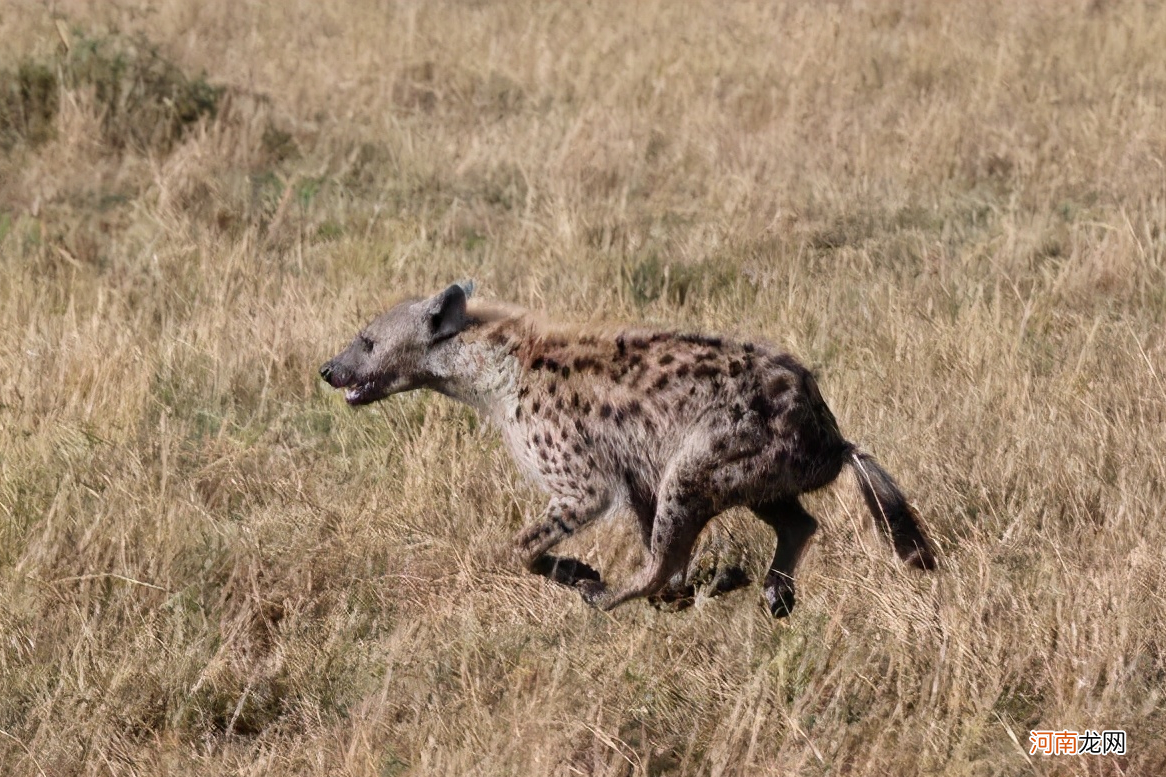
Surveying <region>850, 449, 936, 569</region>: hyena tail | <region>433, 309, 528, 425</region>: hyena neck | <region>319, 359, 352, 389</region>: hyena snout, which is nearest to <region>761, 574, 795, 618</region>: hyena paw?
<region>850, 449, 936, 569</region>: hyena tail

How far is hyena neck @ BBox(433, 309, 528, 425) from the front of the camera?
5.30 meters

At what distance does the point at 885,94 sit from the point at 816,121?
794 millimetres

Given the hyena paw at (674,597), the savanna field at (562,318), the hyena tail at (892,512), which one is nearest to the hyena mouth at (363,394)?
the savanna field at (562,318)

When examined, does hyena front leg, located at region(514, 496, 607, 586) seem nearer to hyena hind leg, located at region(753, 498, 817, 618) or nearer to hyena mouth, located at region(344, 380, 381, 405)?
hyena hind leg, located at region(753, 498, 817, 618)

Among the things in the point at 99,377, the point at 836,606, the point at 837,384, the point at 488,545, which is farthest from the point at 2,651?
the point at 837,384

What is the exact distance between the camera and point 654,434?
15.9 ft

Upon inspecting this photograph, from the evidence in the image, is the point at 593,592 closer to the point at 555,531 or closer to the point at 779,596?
the point at 555,531

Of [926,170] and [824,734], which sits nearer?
[824,734]

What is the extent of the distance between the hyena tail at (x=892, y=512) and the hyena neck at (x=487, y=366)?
1.18 meters

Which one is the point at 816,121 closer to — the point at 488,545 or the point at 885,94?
the point at 885,94

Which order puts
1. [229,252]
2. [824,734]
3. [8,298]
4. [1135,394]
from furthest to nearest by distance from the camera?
[229,252]
[8,298]
[1135,394]
[824,734]

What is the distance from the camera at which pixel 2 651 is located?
477cm

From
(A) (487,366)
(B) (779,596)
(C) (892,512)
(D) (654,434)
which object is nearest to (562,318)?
(A) (487,366)

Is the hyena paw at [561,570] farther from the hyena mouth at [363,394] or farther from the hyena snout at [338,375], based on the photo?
the hyena snout at [338,375]
